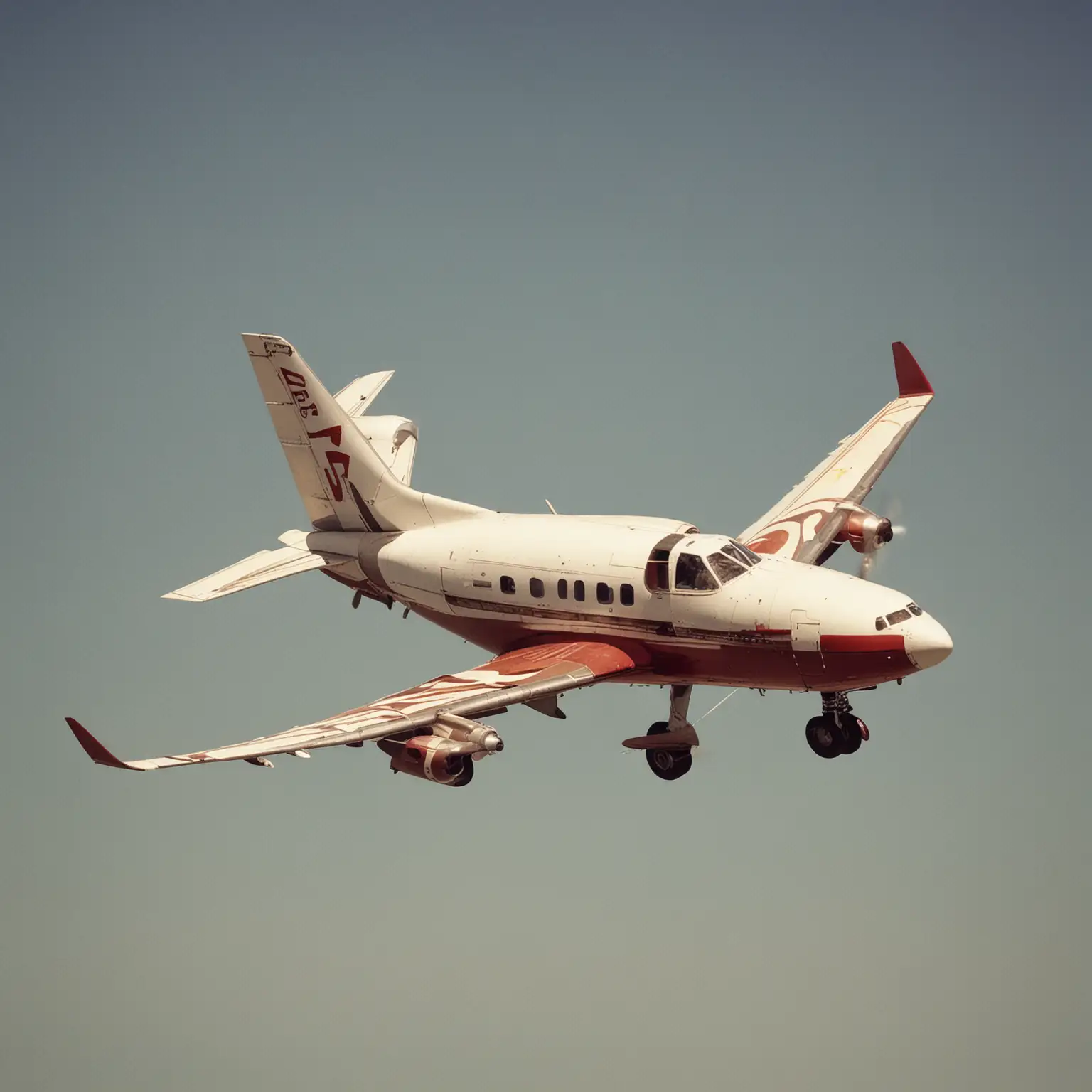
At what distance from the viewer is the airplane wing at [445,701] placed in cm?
4778

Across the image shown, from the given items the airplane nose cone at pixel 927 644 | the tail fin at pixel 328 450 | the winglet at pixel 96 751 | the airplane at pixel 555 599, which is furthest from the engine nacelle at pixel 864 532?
the winglet at pixel 96 751

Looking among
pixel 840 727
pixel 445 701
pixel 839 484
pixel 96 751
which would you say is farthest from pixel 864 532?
pixel 96 751

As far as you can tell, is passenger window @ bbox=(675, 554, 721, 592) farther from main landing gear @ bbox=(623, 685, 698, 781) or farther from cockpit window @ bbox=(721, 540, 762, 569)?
main landing gear @ bbox=(623, 685, 698, 781)

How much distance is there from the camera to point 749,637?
176 ft

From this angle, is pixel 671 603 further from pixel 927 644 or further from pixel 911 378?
pixel 911 378

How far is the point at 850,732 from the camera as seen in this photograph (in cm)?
5541

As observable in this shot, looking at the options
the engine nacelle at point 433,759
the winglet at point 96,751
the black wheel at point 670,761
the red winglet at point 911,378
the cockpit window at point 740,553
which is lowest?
the winglet at point 96,751

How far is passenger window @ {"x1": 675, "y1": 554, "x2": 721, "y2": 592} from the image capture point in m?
53.9

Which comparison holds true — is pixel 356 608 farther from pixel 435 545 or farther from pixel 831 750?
pixel 831 750

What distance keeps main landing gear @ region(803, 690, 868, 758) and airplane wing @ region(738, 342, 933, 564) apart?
6235 mm

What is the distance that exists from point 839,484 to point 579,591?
14.7 m

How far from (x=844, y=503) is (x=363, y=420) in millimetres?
17733

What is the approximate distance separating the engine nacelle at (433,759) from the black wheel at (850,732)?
11756 mm

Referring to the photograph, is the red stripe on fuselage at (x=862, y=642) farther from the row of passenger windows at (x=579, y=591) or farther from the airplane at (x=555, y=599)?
the row of passenger windows at (x=579, y=591)
